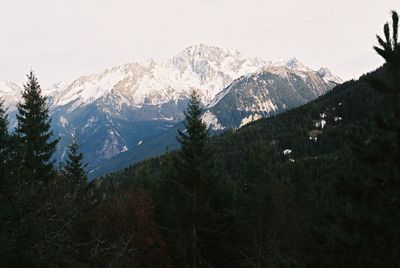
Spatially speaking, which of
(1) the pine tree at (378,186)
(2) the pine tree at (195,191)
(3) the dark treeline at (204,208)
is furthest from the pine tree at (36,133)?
(1) the pine tree at (378,186)

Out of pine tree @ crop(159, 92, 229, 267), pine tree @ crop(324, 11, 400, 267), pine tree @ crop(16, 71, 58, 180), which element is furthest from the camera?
pine tree @ crop(16, 71, 58, 180)

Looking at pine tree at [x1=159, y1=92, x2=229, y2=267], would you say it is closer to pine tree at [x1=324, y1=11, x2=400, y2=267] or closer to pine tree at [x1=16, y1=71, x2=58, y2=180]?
pine tree at [x1=16, y1=71, x2=58, y2=180]

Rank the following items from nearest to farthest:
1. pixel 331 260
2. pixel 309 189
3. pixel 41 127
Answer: pixel 331 260 < pixel 41 127 < pixel 309 189

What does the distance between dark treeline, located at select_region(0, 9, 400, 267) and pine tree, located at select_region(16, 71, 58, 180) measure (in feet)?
0.29

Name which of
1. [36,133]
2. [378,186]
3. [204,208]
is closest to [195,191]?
[204,208]

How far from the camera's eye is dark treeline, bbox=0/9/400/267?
46.8 feet

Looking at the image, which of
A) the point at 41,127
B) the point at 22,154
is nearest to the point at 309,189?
the point at 41,127

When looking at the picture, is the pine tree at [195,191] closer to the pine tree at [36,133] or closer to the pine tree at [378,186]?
the pine tree at [36,133]

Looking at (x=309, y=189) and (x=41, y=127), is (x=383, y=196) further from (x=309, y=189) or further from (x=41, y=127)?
(x=309, y=189)

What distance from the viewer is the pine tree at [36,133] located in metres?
37.4

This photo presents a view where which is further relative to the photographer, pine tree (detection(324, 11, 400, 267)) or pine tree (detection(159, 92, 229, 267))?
pine tree (detection(159, 92, 229, 267))

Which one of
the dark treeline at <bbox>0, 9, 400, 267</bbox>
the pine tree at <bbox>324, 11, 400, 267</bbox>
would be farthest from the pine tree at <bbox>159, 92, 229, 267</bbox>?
the pine tree at <bbox>324, 11, 400, 267</bbox>

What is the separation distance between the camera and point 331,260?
54.8 ft

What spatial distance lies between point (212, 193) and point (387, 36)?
23460 mm
